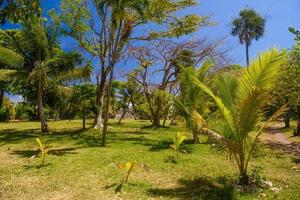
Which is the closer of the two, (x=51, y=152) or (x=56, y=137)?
(x=51, y=152)

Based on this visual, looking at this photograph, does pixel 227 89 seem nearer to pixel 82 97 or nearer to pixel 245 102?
pixel 245 102

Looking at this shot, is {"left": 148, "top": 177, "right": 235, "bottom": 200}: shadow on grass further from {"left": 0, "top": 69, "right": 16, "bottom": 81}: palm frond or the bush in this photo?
the bush

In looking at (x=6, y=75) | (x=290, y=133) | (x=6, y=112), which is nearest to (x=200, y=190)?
(x=6, y=75)

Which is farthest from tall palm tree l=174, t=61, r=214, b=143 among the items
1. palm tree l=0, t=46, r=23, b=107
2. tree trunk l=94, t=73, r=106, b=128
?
palm tree l=0, t=46, r=23, b=107

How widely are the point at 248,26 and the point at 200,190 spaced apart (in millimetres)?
53354

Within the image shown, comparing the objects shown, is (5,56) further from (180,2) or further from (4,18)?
(4,18)

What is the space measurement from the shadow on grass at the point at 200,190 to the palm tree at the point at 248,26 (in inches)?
2029

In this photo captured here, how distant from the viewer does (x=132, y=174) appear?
38.3 feet

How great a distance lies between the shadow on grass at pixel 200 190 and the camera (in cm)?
947

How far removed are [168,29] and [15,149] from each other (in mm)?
12986

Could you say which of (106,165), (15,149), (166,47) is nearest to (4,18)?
(106,165)

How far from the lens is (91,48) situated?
25016mm

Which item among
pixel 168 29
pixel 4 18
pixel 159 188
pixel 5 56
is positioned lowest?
pixel 159 188

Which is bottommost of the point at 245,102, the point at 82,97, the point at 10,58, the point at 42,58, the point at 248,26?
the point at 245,102
